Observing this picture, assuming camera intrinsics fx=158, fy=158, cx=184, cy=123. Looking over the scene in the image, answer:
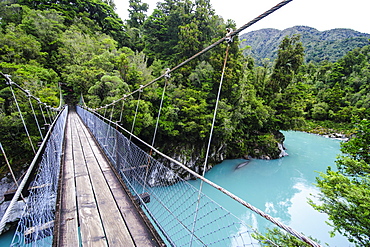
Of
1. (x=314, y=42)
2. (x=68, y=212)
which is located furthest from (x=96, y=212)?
(x=314, y=42)

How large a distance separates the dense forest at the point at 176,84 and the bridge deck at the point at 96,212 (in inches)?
123

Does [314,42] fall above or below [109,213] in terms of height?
above

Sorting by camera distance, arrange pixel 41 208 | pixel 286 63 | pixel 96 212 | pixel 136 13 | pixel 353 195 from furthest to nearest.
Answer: pixel 136 13 → pixel 286 63 → pixel 353 195 → pixel 96 212 → pixel 41 208

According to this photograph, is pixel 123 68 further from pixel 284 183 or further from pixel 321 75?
pixel 321 75

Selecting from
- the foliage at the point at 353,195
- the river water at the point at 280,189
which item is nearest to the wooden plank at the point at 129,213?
the foliage at the point at 353,195

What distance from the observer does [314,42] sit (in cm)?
4825

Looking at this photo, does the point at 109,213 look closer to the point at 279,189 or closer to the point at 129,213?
the point at 129,213

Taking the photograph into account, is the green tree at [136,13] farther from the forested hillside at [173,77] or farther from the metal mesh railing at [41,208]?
the metal mesh railing at [41,208]

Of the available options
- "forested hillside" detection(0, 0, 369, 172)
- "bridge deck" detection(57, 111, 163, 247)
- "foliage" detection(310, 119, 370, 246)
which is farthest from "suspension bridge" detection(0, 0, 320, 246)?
"forested hillside" detection(0, 0, 369, 172)

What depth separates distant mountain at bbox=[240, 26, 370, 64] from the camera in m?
38.4

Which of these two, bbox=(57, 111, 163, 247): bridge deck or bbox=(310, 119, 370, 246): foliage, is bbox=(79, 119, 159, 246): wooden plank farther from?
bbox=(310, 119, 370, 246): foliage

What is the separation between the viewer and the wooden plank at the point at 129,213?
1.05 metres

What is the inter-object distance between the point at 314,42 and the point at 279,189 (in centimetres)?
6082

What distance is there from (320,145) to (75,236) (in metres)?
16.7
